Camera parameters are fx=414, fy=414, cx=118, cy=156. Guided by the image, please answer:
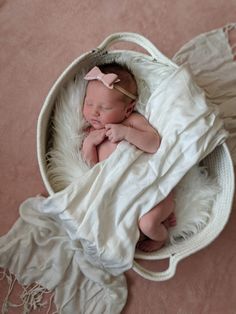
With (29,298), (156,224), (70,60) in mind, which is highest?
(70,60)

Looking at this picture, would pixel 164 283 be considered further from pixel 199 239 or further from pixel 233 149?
pixel 233 149

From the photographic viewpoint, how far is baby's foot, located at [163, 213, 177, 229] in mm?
1068

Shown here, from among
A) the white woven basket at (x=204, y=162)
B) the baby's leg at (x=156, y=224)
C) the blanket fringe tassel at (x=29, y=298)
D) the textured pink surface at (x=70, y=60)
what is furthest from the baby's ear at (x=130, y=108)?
the blanket fringe tassel at (x=29, y=298)

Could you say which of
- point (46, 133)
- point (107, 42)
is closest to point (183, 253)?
point (46, 133)

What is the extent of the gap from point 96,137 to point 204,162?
30 cm

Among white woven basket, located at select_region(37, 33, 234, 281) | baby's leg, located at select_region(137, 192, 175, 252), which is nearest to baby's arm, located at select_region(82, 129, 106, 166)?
white woven basket, located at select_region(37, 33, 234, 281)

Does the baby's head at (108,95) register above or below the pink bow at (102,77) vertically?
below

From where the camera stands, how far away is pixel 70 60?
1.37 meters

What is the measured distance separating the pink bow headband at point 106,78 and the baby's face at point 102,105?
0.01 meters

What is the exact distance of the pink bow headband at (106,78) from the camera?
1003mm

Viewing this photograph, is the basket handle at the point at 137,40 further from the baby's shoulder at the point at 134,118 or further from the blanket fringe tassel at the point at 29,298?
the blanket fringe tassel at the point at 29,298

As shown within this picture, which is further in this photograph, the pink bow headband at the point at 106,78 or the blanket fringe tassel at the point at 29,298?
the blanket fringe tassel at the point at 29,298

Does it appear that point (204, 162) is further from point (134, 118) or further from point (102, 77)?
point (102, 77)

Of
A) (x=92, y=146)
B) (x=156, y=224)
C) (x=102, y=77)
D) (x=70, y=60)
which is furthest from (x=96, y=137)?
(x=70, y=60)
